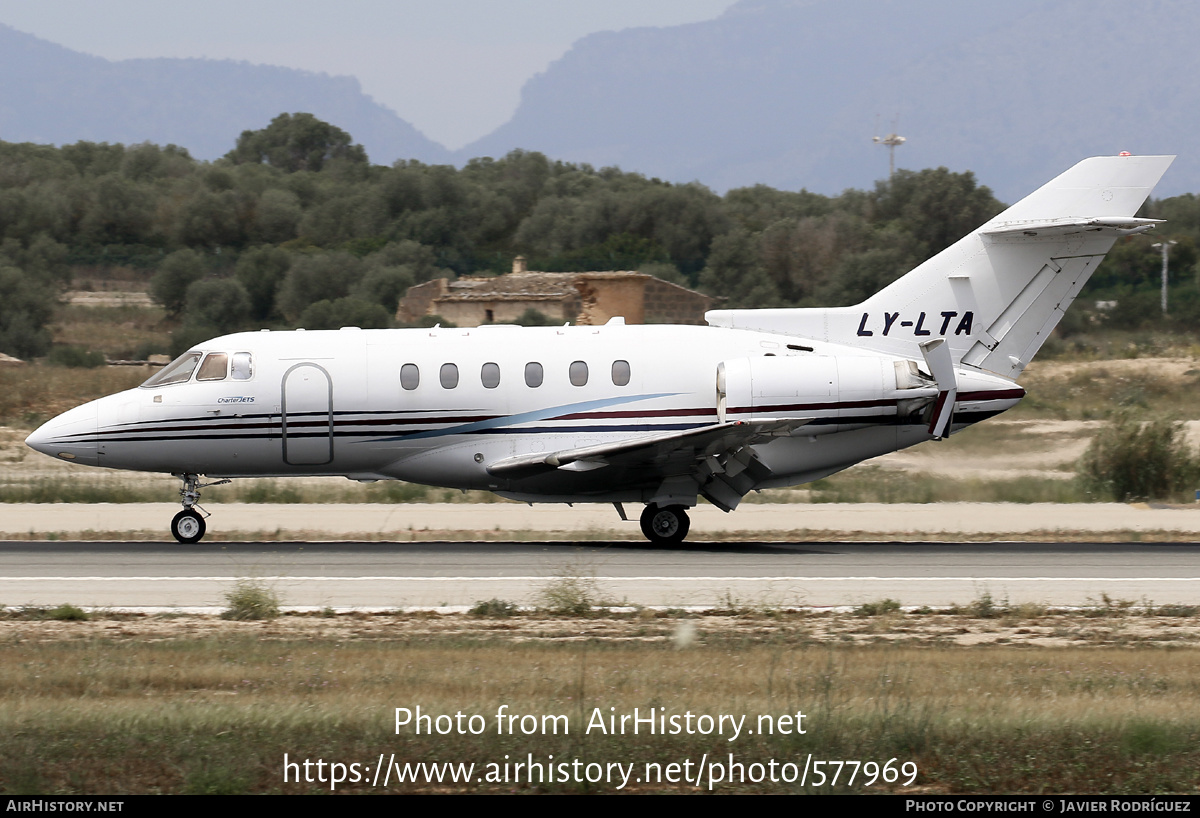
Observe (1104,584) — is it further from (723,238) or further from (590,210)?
(590,210)

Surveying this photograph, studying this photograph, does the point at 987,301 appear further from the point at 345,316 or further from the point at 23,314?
the point at 23,314

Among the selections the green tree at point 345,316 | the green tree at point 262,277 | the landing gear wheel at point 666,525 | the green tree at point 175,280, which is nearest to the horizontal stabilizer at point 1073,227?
the landing gear wheel at point 666,525

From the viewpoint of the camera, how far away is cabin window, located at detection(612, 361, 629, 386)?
19.7 m

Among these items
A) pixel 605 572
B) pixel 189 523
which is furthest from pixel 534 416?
pixel 189 523

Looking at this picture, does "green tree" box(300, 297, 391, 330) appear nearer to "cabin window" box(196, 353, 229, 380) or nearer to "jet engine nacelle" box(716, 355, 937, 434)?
"cabin window" box(196, 353, 229, 380)

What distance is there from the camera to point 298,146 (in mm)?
137375

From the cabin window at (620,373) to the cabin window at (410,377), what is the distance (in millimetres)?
2862

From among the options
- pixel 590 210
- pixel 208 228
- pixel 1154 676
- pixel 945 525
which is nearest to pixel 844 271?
pixel 590 210

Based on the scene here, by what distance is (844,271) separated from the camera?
6372cm

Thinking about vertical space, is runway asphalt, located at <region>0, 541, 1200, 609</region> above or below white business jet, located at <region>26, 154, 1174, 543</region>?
below

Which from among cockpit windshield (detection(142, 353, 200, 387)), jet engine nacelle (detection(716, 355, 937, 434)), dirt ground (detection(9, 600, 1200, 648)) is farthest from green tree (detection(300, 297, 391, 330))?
dirt ground (detection(9, 600, 1200, 648))

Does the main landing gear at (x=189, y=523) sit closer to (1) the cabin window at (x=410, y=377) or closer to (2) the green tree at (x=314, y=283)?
(1) the cabin window at (x=410, y=377)

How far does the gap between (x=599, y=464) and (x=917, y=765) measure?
11.7m

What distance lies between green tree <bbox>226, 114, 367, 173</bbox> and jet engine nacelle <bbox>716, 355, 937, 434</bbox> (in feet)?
394
